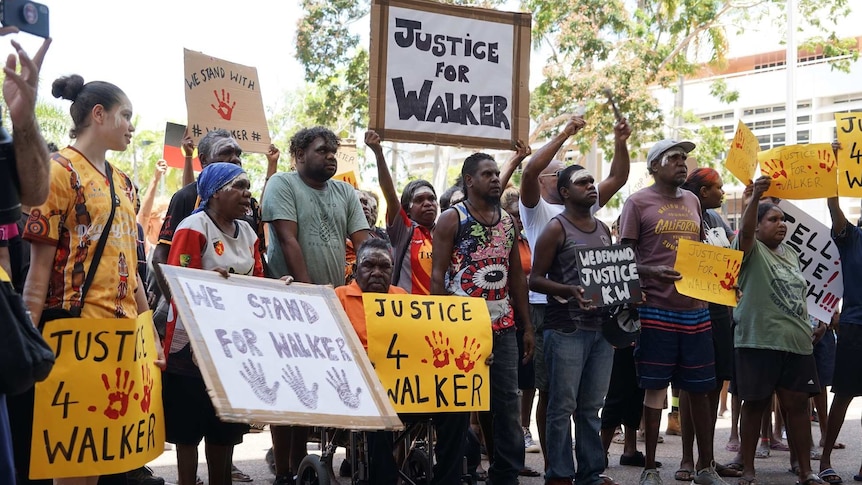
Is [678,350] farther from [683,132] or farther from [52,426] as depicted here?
[683,132]

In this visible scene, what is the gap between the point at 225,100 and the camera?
8.15 meters

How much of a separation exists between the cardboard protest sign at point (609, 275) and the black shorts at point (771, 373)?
119 cm

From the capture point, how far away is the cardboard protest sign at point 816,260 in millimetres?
7754

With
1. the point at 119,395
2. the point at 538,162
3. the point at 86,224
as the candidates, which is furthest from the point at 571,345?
the point at 86,224

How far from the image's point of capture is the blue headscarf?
5.39 meters

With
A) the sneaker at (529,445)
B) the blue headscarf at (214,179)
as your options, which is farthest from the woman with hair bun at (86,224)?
the sneaker at (529,445)

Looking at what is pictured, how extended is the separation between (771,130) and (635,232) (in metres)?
41.7

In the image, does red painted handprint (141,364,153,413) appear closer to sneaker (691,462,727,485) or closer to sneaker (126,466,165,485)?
sneaker (126,466,165,485)

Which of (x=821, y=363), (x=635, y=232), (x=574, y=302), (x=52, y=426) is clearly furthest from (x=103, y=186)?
(x=821, y=363)

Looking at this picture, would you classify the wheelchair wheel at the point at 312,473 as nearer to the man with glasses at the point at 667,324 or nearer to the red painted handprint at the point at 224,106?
the man with glasses at the point at 667,324

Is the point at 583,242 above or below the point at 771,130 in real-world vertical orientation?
below

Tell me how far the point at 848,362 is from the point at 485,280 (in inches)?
121

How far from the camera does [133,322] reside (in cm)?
464

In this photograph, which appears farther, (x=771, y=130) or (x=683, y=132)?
(x=771, y=130)
